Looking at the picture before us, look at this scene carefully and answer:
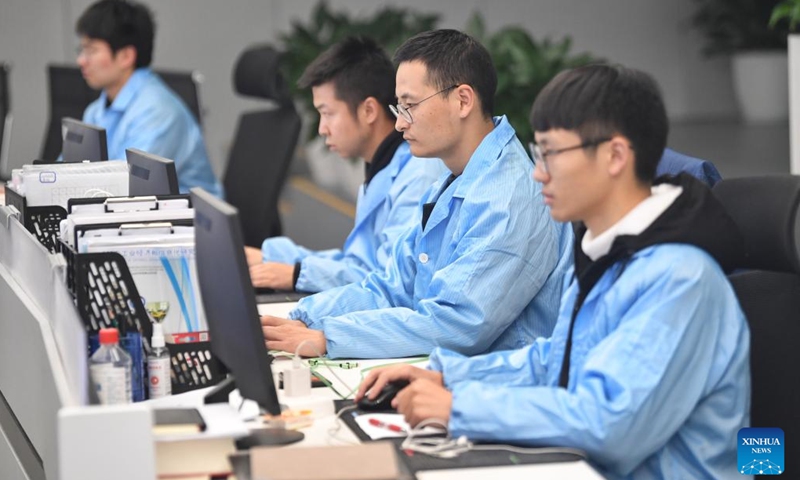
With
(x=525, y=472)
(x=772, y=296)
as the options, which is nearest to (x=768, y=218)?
(x=772, y=296)

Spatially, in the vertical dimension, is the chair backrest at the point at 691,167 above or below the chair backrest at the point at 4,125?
above

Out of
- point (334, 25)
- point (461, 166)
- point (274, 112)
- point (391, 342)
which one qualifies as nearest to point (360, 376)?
point (391, 342)

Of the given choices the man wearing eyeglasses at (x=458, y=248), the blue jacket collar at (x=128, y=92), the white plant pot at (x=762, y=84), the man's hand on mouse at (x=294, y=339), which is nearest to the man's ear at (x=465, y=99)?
the man wearing eyeglasses at (x=458, y=248)

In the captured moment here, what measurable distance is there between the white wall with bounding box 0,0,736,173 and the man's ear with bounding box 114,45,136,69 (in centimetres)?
327

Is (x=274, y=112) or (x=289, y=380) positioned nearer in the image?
(x=289, y=380)

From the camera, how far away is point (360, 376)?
6.89 feet

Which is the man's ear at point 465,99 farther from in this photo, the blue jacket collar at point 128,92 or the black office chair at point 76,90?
the black office chair at point 76,90

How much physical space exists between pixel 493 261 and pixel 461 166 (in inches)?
12.1

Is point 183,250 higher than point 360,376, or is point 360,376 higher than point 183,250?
point 183,250

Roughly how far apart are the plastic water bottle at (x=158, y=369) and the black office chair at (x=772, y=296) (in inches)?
36.5

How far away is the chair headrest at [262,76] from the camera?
4.19 meters

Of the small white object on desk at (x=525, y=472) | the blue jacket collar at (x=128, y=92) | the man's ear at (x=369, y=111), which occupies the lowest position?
the small white object on desk at (x=525, y=472)

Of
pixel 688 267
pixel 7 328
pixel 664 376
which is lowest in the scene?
pixel 7 328

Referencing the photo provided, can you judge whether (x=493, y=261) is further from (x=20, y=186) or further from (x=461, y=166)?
(x=20, y=186)
